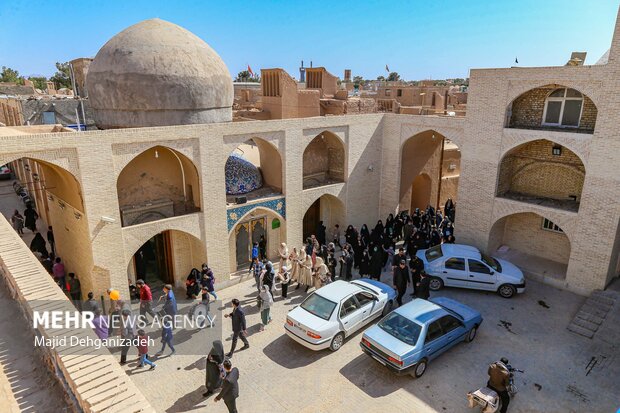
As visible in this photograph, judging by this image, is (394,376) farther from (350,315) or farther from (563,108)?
(563,108)

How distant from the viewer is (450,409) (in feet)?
27.5

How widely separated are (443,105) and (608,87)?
13664 mm

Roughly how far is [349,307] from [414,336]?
5.96 feet

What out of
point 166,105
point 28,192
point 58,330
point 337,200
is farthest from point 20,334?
point 28,192

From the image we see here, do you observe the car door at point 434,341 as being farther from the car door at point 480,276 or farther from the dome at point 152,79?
the dome at point 152,79

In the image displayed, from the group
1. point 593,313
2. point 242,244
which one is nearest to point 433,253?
point 593,313

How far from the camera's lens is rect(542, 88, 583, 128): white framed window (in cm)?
1294

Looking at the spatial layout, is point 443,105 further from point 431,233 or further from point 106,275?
point 106,275

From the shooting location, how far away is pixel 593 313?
11641 millimetres

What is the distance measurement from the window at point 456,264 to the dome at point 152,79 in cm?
865

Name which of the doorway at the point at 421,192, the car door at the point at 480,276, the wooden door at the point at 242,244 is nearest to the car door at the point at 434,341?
the car door at the point at 480,276

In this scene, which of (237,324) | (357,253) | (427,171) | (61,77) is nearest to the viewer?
(237,324)

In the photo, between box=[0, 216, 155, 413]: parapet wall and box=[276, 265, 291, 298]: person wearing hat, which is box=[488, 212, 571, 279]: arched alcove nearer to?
box=[276, 265, 291, 298]: person wearing hat

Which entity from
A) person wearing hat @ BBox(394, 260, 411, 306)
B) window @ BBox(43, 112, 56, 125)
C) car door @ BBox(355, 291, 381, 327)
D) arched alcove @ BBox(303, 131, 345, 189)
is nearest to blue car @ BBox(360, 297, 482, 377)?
car door @ BBox(355, 291, 381, 327)
